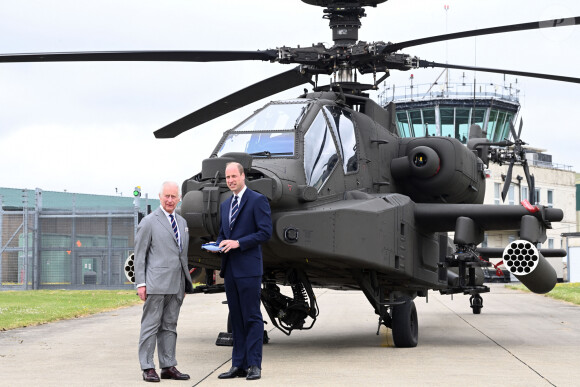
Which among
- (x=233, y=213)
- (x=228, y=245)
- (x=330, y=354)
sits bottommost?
(x=330, y=354)

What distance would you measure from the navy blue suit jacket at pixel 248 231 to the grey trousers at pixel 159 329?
620 mm

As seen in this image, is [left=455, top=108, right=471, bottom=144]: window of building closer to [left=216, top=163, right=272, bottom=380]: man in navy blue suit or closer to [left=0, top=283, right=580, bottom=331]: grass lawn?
[left=0, top=283, right=580, bottom=331]: grass lawn

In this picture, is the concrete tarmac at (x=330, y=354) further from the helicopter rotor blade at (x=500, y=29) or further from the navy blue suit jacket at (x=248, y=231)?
the helicopter rotor blade at (x=500, y=29)

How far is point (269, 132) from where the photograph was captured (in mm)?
11297

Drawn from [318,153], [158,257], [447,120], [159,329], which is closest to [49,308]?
[318,153]

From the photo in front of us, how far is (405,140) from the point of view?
13.7 m

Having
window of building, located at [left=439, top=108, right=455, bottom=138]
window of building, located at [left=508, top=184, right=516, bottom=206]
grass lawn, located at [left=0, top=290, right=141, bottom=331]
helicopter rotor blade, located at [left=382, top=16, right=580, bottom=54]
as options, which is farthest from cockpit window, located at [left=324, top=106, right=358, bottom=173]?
window of building, located at [left=508, top=184, right=516, bottom=206]

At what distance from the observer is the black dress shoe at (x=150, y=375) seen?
847 centimetres

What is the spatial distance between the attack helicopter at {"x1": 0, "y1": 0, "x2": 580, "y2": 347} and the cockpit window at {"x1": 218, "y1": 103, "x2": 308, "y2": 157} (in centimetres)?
2

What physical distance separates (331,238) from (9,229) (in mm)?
27339

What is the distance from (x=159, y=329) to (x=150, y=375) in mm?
544

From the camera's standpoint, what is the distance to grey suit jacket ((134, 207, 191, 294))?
28.8 feet

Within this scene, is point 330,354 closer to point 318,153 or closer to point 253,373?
point 318,153

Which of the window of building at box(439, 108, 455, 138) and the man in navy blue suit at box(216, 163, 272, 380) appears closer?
the man in navy blue suit at box(216, 163, 272, 380)
